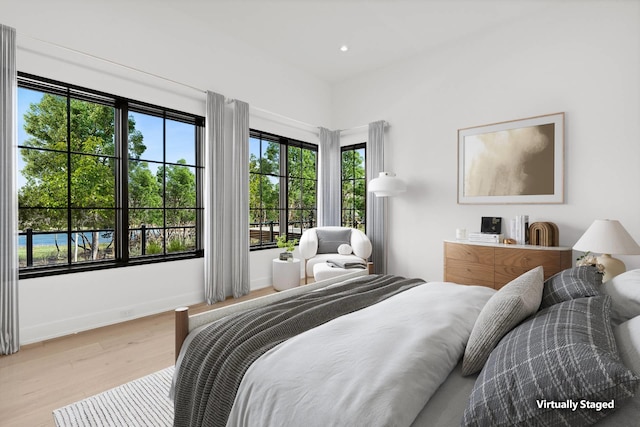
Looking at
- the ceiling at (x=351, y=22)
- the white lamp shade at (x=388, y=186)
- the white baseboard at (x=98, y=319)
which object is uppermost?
the ceiling at (x=351, y=22)

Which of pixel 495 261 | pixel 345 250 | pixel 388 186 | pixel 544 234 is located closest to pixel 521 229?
pixel 544 234

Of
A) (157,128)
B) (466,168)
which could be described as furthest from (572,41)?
(157,128)

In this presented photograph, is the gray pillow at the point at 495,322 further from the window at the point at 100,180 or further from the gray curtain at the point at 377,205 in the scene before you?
the gray curtain at the point at 377,205

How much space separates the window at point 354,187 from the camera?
203 inches

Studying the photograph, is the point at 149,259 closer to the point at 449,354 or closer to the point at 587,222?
the point at 449,354

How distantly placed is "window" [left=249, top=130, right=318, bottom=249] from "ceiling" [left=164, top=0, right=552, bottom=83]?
1.24 meters

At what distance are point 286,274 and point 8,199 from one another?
2805 mm

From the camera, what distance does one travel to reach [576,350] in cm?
77

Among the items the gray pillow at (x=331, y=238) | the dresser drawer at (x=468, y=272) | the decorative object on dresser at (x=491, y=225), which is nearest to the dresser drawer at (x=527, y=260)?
the dresser drawer at (x=468, y=272)

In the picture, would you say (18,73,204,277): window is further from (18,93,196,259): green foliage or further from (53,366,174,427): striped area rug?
(53,366,174,427): striped area rug

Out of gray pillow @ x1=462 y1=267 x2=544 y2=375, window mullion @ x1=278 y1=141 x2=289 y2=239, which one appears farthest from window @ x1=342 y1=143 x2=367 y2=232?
gray pillow @ x1=462 y1=267 x2=544 y2=375

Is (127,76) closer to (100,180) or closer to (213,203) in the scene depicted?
(100,180)

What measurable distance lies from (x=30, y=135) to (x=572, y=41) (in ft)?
17.2

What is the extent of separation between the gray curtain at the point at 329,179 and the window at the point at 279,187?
0.17 meters
